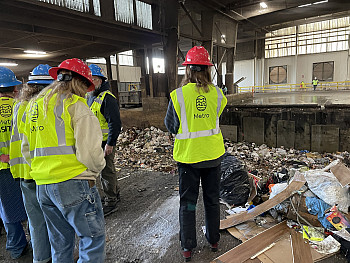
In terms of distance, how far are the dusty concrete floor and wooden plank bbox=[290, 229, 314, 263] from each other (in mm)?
180

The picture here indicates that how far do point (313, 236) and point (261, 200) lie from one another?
0.88m

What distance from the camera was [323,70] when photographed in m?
22.5

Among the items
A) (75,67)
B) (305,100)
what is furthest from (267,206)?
(305,100)

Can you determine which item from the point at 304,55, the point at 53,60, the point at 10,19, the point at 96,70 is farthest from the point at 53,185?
the point at 304,55


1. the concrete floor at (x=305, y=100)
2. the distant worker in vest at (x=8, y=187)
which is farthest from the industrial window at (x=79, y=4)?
the concrete floor at (x=305, y=100)

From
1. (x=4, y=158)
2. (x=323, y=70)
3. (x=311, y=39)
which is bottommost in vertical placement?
(x=4, y=158)

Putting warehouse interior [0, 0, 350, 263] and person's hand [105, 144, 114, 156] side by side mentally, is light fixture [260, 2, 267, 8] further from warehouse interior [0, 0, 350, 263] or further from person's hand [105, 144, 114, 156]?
person's hand [105, 144, 114, 156]

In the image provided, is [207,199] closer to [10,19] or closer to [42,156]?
[42,156]

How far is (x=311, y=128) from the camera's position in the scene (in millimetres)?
6762

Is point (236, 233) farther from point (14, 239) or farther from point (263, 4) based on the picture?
point (263, 4)

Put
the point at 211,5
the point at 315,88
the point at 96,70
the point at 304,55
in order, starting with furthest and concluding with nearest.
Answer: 1. the point at 304,55
2. the point at 315,88
3. the point at 211,5
4. the point at 96,70

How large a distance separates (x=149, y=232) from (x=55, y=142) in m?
1.83

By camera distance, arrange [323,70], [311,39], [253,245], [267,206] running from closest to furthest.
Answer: [253,245]
[267,206]
[323,70]
[311,39]

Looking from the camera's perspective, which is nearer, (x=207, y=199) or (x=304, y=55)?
(x=207, y=199)
